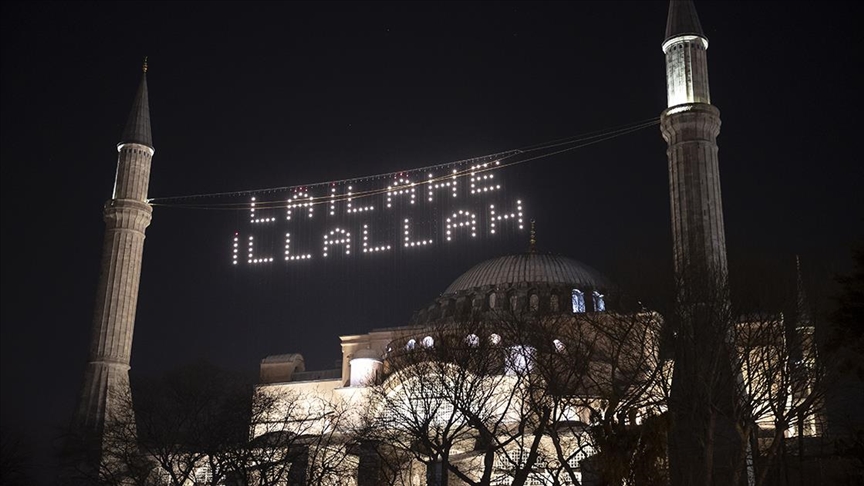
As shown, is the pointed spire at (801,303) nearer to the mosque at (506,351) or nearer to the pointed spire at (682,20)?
the mosque at (506,351)

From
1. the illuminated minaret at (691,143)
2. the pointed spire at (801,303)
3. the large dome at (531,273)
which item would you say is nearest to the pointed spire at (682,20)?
the illuminated minaret at (691,143)

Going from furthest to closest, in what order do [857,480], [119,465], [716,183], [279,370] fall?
[279,370], [119,465], [716,183], [857,480]

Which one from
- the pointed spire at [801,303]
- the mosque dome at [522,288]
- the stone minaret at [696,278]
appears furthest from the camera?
the mosque dome at [522,288]

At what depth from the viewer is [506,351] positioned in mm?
30766

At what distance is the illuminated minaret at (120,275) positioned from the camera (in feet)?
137

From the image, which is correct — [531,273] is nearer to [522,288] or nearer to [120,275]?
[522,288]

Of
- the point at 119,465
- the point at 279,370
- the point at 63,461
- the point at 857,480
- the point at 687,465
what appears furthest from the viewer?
the point at 279,370

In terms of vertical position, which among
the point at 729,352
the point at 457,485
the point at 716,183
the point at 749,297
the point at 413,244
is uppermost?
the point at 716,183

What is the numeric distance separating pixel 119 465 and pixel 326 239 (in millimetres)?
12104

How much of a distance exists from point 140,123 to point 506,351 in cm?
2582

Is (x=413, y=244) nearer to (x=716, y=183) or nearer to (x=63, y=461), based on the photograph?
(x=716, y=183)

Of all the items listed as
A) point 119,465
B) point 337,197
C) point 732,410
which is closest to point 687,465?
point 732,410

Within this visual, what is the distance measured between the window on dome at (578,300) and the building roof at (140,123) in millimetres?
22884

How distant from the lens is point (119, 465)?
38562 mm
